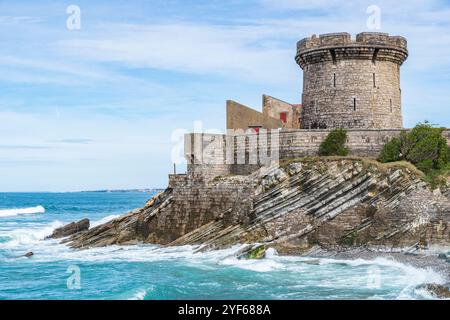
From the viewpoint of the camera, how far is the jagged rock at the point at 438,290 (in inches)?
681

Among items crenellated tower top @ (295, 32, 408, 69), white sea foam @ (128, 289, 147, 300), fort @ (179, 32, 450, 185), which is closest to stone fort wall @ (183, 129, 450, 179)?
fort @ (179, 32, 450, 185)

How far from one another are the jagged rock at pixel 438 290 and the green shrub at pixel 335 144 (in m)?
10.8

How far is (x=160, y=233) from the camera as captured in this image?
29.9 m

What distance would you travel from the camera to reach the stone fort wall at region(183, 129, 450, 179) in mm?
29031

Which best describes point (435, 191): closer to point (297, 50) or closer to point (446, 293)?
point (446, 293)

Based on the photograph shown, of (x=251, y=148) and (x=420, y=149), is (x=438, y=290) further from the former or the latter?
(x=251, y=148)

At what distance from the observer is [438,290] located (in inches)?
695

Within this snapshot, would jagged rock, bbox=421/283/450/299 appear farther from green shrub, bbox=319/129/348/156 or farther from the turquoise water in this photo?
green shrub, bbox=319/129/348/156

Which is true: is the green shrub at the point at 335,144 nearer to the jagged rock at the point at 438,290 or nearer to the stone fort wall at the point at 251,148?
the stone fort wall at the point at 251,148

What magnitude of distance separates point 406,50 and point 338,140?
23.2 feet

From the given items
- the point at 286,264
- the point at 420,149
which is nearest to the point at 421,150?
the point at 420,149

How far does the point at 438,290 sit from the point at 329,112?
15465 millimetres

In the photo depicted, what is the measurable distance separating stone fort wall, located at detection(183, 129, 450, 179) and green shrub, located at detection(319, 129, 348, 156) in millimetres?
457
